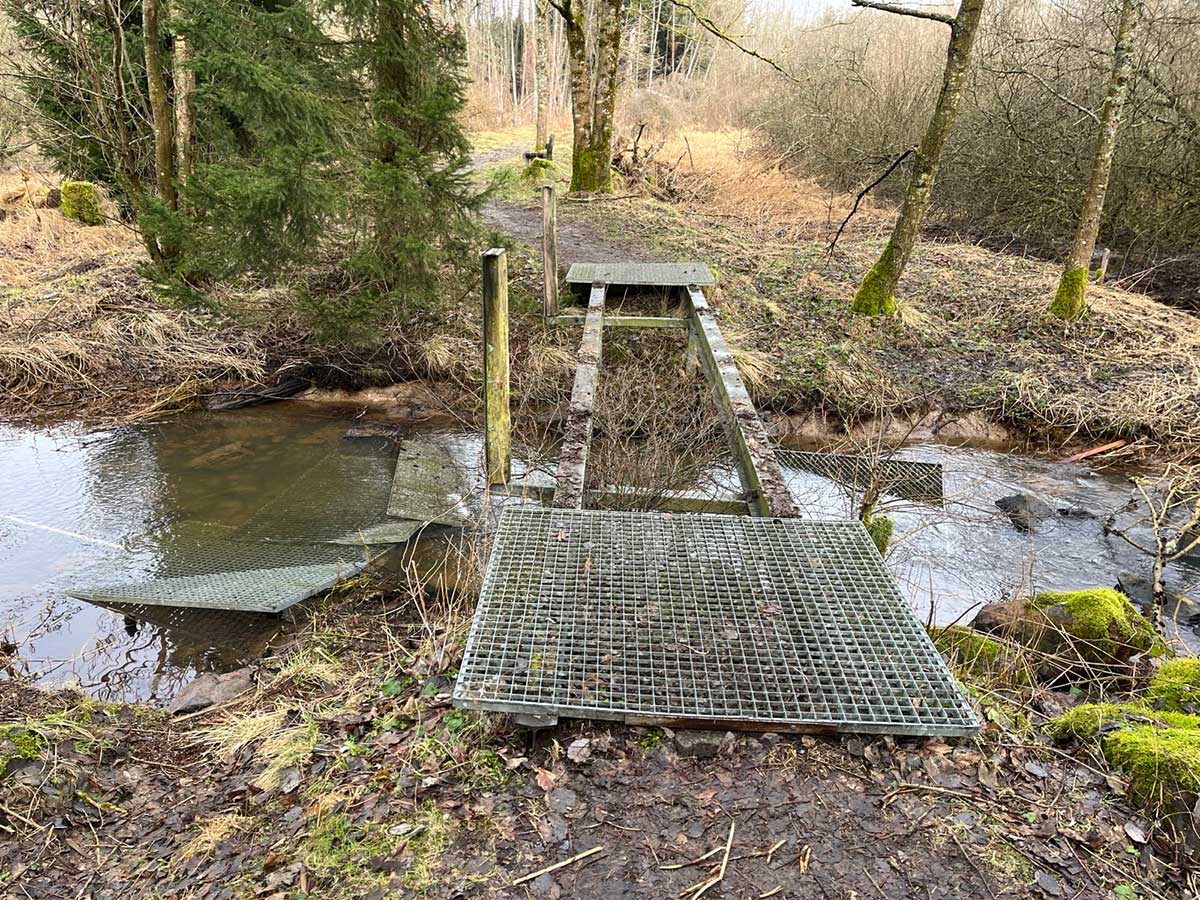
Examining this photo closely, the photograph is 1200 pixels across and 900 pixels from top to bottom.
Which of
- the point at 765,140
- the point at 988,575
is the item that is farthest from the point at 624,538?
the point at 765,140

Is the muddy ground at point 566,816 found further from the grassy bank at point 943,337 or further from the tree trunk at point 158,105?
the tree trunk at point 158,105

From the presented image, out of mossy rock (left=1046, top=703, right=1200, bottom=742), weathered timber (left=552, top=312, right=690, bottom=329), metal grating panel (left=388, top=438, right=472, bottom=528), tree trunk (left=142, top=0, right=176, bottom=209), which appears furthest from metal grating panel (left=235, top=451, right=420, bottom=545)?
mossy rock (left=1046, top=703, right=1200, bottom=742)

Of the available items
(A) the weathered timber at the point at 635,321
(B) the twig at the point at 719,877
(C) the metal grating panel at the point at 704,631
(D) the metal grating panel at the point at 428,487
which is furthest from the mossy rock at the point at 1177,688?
(A) the weathered timber at the point at 635,321

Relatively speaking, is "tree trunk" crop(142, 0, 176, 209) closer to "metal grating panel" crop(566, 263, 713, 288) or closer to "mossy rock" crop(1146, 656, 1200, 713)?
"metal grating panel" crop(566, 263, 713, 288)

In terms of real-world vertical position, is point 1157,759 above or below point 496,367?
below

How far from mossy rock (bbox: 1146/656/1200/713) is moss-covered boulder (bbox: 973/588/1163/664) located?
0.30 metres

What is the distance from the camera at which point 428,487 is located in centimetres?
576

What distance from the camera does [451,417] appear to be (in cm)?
740

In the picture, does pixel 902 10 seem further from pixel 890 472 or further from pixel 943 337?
pixel 890 472

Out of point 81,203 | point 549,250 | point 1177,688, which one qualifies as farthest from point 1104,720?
point 81,203

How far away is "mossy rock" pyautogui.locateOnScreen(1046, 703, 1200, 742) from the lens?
8.21 feet

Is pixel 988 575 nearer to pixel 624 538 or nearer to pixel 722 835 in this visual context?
pixel 624 538

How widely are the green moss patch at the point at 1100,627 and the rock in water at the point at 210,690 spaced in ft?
13.6

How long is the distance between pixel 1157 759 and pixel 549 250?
6419 mm
